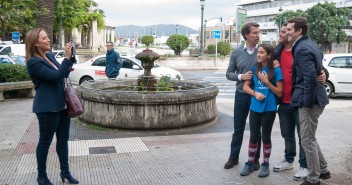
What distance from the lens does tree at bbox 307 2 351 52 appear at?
186 ft

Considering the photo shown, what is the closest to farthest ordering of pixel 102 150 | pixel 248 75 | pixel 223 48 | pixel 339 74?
pixel 248 75
pixel 102 150
pixel 339 74
pixel 223 48

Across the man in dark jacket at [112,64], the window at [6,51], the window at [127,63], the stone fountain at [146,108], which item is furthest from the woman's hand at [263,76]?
the window at [6,51]

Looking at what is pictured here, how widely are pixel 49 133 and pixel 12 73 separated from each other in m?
9.68

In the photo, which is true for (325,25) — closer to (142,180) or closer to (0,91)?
(0,91)

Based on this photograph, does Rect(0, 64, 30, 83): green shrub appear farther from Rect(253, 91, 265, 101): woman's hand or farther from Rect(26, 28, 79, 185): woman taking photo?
Rect(253, 91, 265, 101): woman's hand

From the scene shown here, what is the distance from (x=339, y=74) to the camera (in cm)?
1452

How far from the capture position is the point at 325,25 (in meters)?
56.4

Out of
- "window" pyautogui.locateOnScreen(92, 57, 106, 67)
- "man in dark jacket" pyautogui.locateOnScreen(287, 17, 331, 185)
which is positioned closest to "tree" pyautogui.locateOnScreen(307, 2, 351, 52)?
"window" pyautogui.locateOnScreen(92, 57, 106, 67)

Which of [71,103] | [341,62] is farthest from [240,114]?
[341,62]

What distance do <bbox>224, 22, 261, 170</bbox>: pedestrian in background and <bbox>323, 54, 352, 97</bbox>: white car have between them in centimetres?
1002

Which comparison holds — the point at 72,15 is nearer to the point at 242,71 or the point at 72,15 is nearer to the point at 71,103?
the point at 242,71

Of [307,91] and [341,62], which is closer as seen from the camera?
[307,91]

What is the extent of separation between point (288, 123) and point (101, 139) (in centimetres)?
353

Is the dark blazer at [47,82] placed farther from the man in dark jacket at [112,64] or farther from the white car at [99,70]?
the white car at [99,70]
